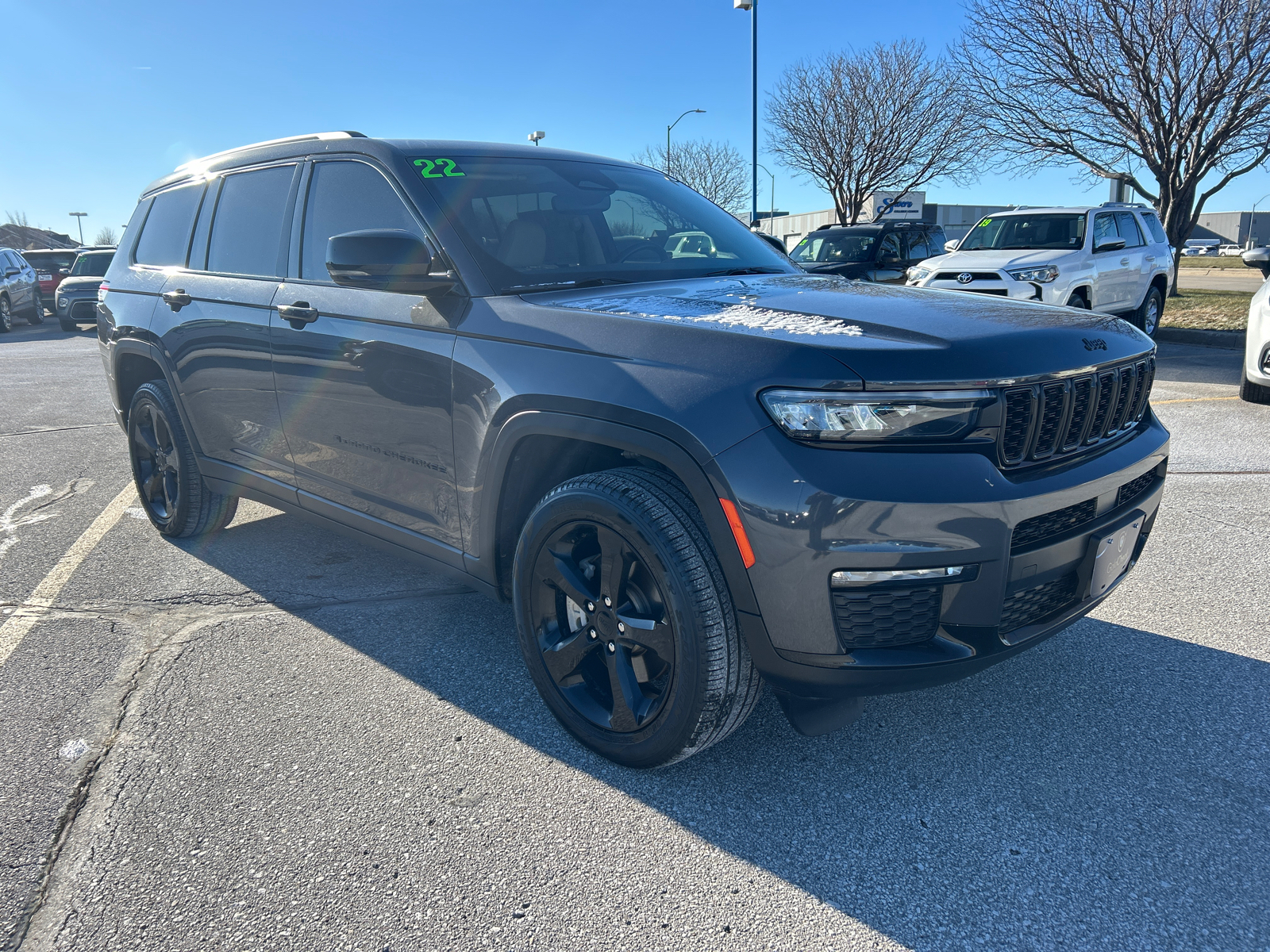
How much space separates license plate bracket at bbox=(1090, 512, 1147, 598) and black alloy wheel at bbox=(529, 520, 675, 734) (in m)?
1.14

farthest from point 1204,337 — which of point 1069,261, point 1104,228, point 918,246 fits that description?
point 918,246

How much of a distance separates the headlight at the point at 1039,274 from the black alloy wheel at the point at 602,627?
9.70 m

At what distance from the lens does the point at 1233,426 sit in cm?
709

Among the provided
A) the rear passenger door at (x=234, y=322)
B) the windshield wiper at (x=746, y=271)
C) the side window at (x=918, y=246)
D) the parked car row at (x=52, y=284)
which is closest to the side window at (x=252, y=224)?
the rear passenger door at (x=234, y=322)

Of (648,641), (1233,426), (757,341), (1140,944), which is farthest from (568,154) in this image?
(1233,426)

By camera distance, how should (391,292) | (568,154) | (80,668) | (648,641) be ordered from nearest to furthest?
1. (648,641)
2. (391,292)
3. (80,668)
4. (568,154)

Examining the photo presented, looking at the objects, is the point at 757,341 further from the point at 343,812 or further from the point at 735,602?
the point at 343,812

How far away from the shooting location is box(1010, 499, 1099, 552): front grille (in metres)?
2.20

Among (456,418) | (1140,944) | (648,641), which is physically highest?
(456,418)

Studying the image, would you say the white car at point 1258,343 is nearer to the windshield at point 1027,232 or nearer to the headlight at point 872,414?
the windshield at point 1027,232

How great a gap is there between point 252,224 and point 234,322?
17.5 inches

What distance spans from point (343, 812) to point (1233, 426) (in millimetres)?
7245

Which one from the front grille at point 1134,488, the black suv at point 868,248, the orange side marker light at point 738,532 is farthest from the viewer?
the black suv at point 868,248

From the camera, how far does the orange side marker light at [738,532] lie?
7.11 ft
